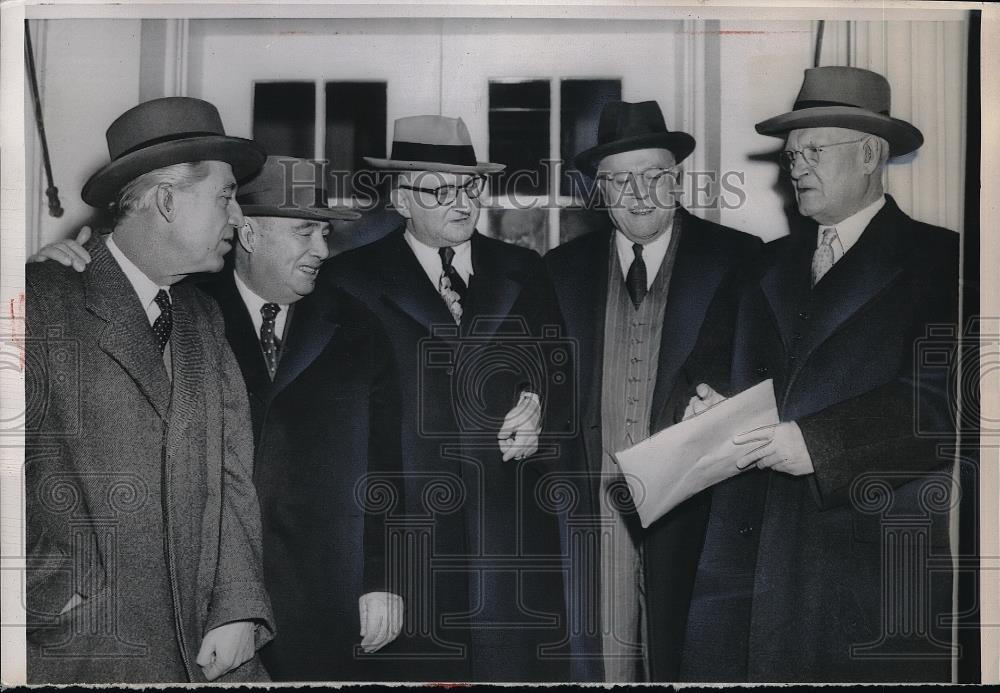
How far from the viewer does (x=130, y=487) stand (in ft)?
11.8

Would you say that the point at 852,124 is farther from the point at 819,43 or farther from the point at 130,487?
the point at 130,487

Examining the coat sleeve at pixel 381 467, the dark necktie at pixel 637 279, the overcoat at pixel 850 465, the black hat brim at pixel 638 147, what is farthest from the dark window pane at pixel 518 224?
the overcoat at pixel 850 465

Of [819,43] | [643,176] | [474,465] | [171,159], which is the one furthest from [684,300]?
[171,159]

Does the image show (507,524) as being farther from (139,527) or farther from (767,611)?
(139,527)

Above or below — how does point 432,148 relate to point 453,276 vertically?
above

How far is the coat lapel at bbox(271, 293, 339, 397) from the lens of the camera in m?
3.62

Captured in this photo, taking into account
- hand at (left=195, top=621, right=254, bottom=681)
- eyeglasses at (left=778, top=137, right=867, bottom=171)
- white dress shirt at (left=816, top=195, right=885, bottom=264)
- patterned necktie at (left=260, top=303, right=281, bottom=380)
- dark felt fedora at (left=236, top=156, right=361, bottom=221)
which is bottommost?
hand at (left=195, top=621, right=254, bottom=681)

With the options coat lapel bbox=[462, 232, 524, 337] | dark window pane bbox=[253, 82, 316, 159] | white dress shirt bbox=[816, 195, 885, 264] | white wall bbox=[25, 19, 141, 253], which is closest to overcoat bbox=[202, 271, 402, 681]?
coat lapel bbox=[462, 232, 524, 337]

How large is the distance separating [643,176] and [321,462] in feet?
5.12

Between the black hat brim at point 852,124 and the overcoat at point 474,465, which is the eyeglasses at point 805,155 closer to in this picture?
the black hat brim at point 852,124

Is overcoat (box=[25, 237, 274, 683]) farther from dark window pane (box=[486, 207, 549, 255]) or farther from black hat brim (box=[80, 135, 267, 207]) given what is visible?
dark window pane (box=[486, 207, 549, 255])

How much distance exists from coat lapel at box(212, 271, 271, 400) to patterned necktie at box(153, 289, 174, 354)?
0.17m

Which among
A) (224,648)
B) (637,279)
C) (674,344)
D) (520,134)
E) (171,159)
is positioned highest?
(520,134)

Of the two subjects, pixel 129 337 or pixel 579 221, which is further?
pixel 579 221
